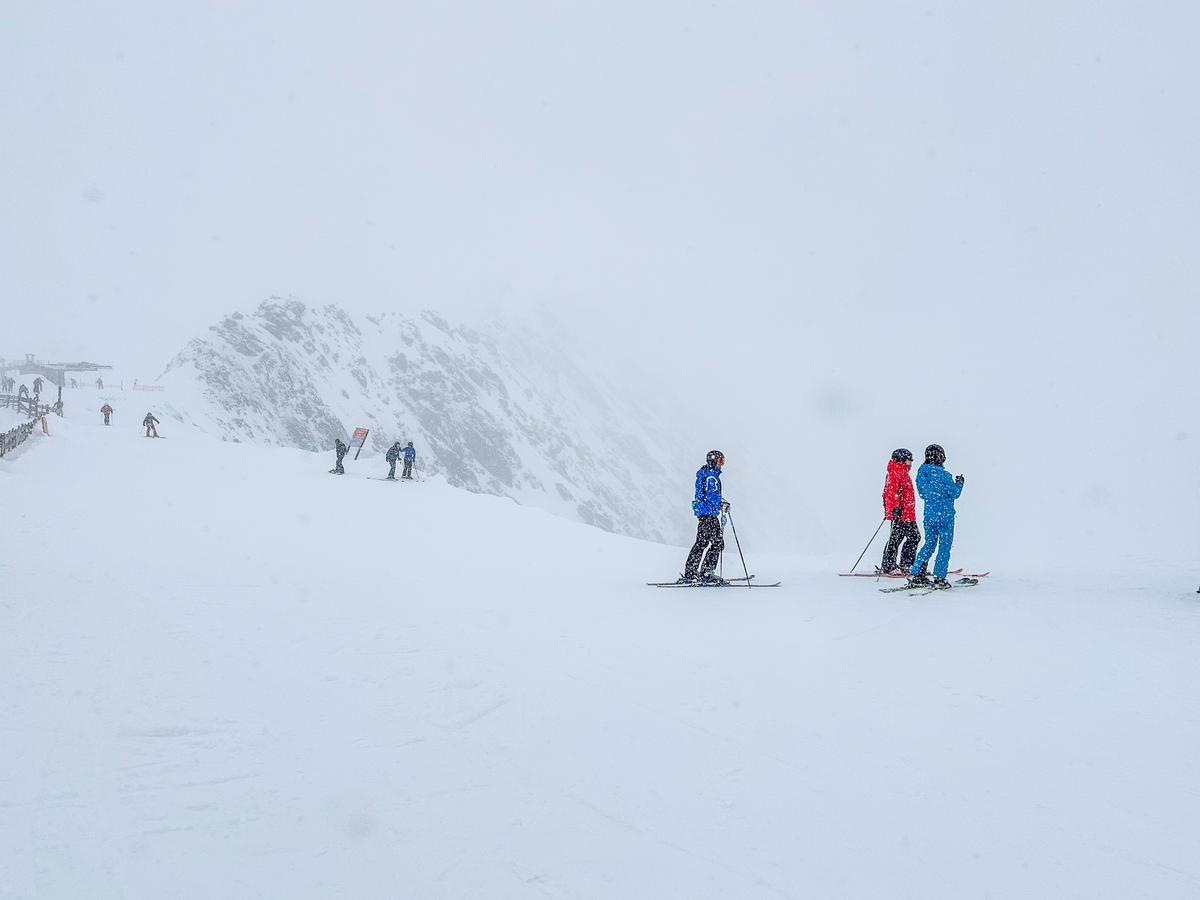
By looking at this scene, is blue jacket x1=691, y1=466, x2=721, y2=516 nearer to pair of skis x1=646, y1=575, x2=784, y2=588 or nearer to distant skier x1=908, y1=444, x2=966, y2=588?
pair of skis x1=646, y1=575, x2=784, y2=588

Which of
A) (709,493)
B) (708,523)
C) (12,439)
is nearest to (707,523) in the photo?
(708,523)

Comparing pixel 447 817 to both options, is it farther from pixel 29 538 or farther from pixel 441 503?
pixel 441 503

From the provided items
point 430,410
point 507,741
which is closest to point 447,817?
point 507,741

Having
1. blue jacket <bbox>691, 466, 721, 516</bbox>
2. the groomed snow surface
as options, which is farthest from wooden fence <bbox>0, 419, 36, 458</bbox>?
blue jacket <bbox>691, 466, 721, 516</bbox>

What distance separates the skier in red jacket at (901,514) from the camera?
456 inches

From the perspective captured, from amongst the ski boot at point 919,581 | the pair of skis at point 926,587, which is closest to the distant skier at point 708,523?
the pair of skis at point 926,587

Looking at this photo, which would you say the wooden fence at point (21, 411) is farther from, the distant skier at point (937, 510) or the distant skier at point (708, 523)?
the distant skier at point (937, 510)

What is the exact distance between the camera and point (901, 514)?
38.2 feet

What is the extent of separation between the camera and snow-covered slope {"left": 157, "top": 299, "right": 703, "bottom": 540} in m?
91.6

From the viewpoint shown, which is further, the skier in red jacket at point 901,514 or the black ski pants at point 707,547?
the skier in red jacket at point 901,514

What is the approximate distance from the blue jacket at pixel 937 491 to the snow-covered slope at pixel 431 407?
7539 centimetres

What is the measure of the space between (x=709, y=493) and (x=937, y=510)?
3.48 meters

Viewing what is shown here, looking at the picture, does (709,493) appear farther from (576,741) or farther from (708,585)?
(576,741)

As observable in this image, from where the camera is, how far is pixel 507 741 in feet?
15.6
